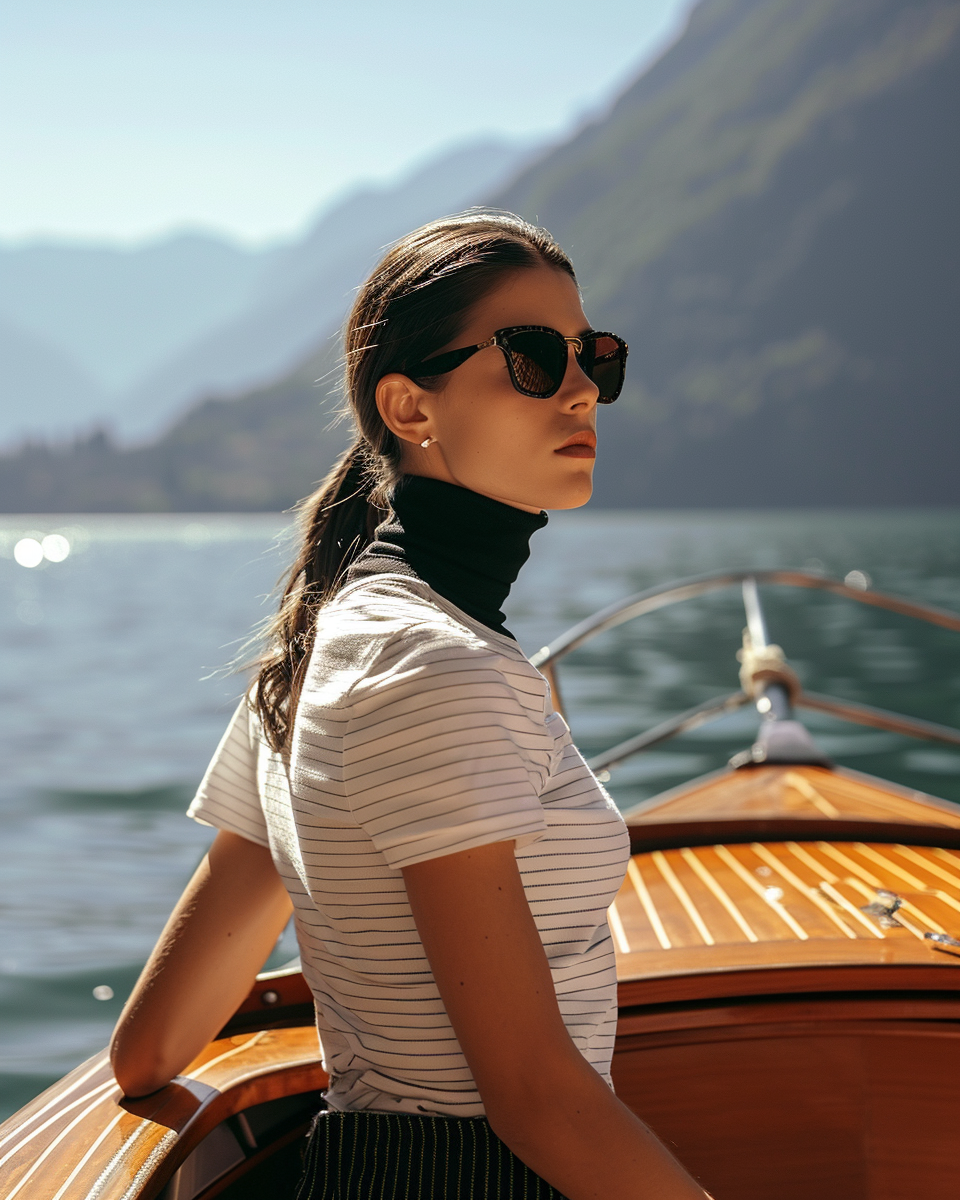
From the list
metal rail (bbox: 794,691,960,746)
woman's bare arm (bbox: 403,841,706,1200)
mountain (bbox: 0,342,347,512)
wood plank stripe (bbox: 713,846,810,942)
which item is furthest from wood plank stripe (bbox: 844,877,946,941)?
mountain (bbox: 0,342,347,512)

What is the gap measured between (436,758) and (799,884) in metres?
1.30

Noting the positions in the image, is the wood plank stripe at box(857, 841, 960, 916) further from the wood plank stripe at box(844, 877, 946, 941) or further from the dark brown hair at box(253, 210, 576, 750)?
the dark brown hair at box(253, 210, 576, 750)

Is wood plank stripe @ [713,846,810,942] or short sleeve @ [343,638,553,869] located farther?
wood plank stripe @ [713,846,810,942]

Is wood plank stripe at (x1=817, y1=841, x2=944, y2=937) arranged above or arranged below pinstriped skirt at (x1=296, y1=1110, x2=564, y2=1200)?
above

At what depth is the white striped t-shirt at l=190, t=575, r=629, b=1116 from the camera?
826mm

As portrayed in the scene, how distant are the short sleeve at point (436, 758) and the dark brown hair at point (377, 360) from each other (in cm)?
23

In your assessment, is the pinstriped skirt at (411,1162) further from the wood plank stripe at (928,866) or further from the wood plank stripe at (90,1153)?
the wood plank stripe at (928,866)

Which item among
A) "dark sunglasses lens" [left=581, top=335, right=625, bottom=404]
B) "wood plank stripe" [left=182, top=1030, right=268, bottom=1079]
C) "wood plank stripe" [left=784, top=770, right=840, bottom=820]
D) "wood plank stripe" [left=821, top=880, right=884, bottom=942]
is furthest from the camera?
"wood plank stripe" [left=784, top=770, right=840, bottom=820]

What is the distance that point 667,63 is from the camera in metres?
126

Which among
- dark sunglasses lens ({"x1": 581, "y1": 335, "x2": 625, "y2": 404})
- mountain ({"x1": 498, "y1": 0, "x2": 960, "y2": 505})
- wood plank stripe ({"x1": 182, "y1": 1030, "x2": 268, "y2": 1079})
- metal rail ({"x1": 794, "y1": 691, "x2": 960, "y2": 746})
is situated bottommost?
wood plank stripe ({"x1": 182, "y1": 1030, "x2": 268, "y2": 1079})

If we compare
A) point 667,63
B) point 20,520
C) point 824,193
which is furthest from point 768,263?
point 20,520

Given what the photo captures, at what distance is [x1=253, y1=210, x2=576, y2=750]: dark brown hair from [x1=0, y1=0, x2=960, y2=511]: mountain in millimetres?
78002

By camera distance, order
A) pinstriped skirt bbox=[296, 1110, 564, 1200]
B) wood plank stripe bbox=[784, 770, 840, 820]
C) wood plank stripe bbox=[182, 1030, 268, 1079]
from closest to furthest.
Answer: pinstriped skirt bbox=[296, 1110, 564, 1200]
wood plank stripe bbox=[182, 1030, 268, 1079]
wood plank stripe bbox=[784, 770, 840, 820]

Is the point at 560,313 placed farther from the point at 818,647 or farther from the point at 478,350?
the point at 818,647
